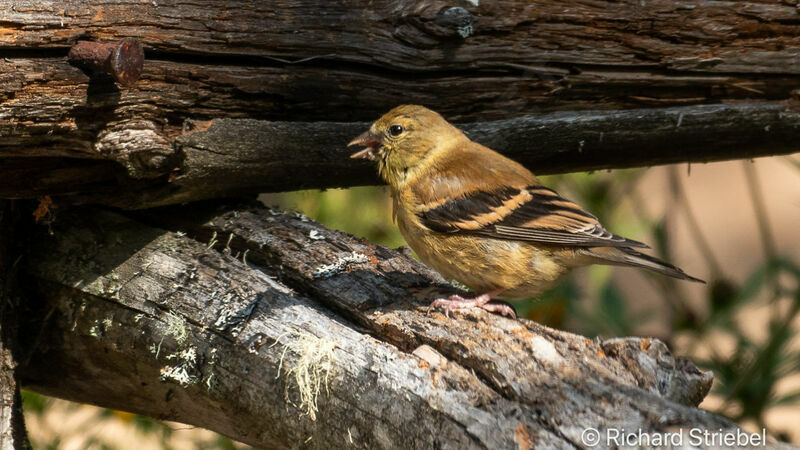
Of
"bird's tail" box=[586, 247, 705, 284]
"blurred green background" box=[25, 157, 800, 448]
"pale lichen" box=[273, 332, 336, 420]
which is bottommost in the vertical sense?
"blurred green background" box=[25, 157, 800, 448]

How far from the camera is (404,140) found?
4.02m

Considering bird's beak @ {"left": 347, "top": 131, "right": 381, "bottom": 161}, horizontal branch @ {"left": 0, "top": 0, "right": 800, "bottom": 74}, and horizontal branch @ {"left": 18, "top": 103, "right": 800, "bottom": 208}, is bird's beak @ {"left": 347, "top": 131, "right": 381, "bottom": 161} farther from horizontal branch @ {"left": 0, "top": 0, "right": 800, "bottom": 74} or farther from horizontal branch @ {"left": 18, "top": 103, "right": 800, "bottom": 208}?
horizontal branch @ {"left": 0, "top": 0, "right": 800, "bottom": 74}

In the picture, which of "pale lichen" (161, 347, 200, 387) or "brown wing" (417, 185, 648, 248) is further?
"brown wing" (417, 185, 648, 248)

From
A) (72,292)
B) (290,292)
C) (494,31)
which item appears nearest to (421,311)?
(290,292)

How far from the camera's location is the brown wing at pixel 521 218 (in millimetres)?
3768

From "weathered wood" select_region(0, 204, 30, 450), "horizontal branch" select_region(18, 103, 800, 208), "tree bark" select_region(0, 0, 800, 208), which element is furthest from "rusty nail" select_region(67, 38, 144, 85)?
"weathered wood" select_region(0, 204, 30, 450)

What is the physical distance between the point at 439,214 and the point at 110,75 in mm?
1531

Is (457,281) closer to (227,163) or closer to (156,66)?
(227,163)

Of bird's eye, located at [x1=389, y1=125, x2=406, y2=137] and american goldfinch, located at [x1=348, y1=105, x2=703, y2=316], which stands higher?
bird's eye, located at [x1=389, y1=125, x2=406, y2=137]

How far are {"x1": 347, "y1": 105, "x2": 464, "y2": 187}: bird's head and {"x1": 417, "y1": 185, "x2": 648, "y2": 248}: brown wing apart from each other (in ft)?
1.04

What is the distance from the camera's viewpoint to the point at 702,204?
10648mm

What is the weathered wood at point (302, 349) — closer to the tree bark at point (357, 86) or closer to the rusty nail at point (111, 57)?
the tree bark at point (357, 86)

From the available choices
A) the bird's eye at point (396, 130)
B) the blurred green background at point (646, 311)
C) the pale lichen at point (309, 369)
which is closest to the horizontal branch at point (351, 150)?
the bird's eye at point (396, 130)

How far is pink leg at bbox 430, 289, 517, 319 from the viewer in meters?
3.54
